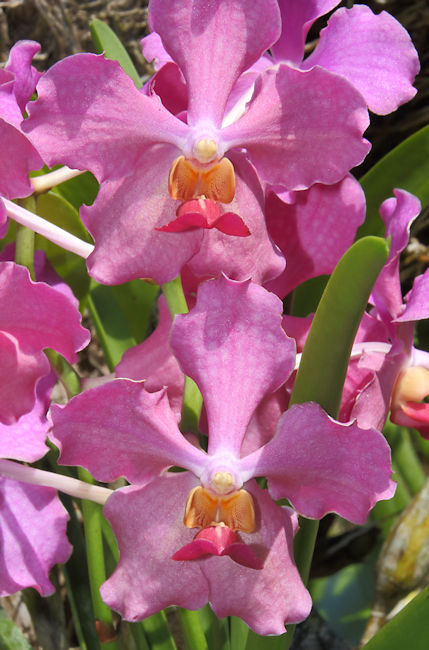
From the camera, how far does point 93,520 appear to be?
62 centimetres

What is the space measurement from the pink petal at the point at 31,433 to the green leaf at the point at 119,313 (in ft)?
0.62

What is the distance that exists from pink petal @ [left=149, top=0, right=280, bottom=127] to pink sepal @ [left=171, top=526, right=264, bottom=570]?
0.27 m

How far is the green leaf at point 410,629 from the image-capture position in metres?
0.53

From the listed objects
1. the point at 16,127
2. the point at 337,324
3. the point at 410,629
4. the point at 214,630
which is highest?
the point at 16,127

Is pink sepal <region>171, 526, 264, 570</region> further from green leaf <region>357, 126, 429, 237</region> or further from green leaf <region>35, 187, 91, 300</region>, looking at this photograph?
green leaf <region>357, 126, 429, 237</region>

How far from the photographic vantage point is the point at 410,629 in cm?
54

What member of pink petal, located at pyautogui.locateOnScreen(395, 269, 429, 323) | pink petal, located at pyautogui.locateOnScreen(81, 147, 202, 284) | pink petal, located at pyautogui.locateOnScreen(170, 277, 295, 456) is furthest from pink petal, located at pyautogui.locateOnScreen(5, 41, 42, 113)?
pink petal, located at pyautogui.locateOnScreen(395, 269, 429, 323)

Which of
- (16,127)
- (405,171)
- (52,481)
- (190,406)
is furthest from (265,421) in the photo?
(405,171)

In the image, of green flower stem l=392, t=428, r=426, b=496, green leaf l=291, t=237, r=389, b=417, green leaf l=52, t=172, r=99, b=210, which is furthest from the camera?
green flower stem l=392, t=428, r=426, b=496

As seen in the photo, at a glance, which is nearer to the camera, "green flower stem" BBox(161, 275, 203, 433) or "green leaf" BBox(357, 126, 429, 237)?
"green flower stem" BBox(161, 275, 203, 433)

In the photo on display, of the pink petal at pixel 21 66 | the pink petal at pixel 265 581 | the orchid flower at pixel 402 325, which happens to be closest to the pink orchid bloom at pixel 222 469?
the pink petal at pixel 265 581

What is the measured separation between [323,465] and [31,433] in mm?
235

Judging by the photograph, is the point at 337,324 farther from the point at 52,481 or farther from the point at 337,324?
Answer: the point at 52,481

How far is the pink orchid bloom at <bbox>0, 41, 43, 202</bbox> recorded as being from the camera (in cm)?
51
